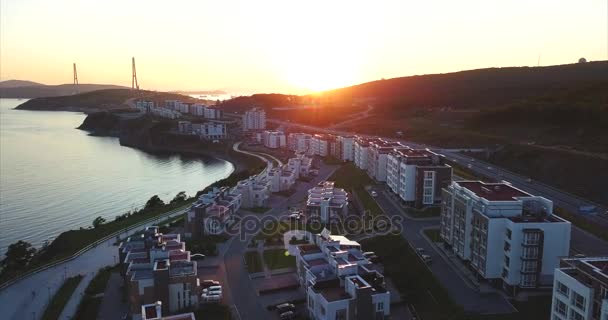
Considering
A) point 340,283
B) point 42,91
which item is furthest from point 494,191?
point 42,91

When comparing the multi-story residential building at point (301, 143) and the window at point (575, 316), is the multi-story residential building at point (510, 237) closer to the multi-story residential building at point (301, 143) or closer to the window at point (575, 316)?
the window at point (575, 316)

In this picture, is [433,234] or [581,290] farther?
[433,234]

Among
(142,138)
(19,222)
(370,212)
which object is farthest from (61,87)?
(370,212)

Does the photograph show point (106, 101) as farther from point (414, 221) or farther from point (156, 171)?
point (414, 221)

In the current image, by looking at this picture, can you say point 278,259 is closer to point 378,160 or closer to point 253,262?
point 253,262

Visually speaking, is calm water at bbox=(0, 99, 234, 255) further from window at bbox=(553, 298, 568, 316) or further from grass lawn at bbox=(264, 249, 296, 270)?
window at bbox=(553, 298, 568, 316)

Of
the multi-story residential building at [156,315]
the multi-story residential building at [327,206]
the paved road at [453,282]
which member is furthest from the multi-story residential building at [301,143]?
the multi-story residential building at [156,315]
